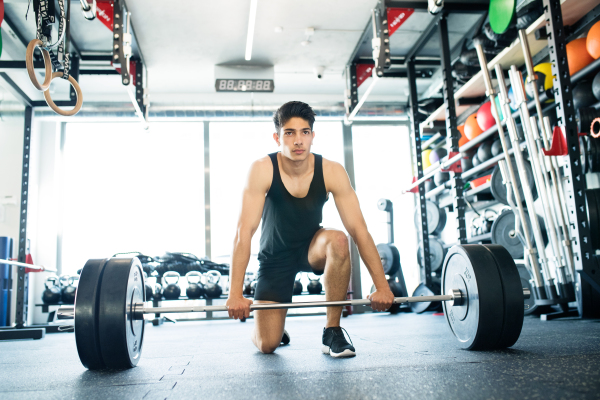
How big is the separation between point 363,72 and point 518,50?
1.55m

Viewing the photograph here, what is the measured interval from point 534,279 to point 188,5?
336 cm

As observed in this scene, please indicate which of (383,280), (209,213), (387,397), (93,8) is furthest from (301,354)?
(209,213)

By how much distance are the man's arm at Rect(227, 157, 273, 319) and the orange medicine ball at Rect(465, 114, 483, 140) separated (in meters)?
2.87

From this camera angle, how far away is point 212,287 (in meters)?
4.59

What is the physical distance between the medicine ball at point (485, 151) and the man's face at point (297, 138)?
2685mm

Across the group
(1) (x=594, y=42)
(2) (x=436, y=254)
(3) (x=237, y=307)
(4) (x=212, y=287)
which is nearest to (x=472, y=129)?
(2) (x=436, y=254)

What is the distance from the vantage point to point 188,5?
12.9 ft

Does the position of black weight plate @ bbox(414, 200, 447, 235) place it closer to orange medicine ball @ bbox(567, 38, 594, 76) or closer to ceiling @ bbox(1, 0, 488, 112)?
ceiling @ bbox(1, 0, 488, 112)

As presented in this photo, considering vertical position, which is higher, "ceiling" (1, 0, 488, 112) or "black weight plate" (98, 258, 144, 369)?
"ceiling" (1, 0, 488, 112)

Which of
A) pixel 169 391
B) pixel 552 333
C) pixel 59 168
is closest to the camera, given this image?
pixel 169 391

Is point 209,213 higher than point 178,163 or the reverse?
the reverse

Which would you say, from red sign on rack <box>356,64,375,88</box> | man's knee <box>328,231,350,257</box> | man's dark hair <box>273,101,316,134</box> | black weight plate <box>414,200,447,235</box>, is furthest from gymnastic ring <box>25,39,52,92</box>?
black weight plate <box>414,200,447,235</box>

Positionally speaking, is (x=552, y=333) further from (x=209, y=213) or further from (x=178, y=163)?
(x=178, y=163)

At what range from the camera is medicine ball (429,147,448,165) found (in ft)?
16.1
